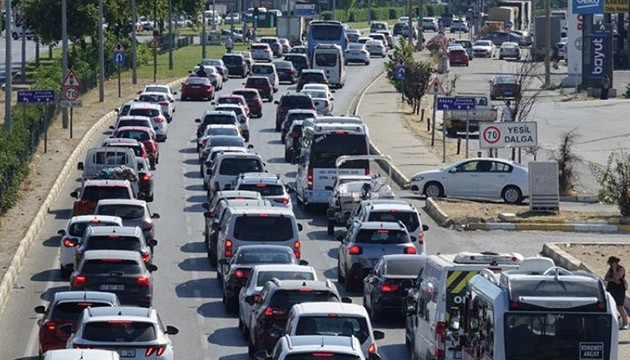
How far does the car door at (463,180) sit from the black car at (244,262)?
17.7 meters

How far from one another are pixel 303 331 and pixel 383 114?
2082 inches

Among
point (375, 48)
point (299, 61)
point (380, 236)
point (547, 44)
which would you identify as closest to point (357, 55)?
point (375, 48)

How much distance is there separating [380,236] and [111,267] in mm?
6954

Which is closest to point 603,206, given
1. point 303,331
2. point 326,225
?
point 326,225

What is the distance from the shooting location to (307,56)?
101125 mm

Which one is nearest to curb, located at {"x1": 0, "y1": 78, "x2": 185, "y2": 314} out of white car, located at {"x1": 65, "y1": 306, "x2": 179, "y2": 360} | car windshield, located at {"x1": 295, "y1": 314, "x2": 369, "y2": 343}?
white car, located at {"x1": 65, "y1": 306, "x2": 179, "y2": 360}

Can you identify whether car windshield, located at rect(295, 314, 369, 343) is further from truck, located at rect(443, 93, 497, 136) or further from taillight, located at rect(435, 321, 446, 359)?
truck, located at rect(443, 93, 497, 136)

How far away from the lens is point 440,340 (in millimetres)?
23234

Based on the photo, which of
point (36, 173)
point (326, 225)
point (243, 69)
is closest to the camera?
point (326, 225)

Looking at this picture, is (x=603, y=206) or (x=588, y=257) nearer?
(x=588, y=257)

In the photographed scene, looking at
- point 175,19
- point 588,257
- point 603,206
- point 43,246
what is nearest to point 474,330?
point 588,257

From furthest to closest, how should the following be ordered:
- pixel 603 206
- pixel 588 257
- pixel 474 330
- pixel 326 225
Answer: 1. pixel 603 206
2. pixel 326 225
3. pixel 588 257
4. pixel 474 330

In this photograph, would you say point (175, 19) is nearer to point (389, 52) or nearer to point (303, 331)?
point (389, 52)

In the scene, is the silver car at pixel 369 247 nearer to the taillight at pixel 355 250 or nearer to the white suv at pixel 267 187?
the taillight at pixel 355 250
